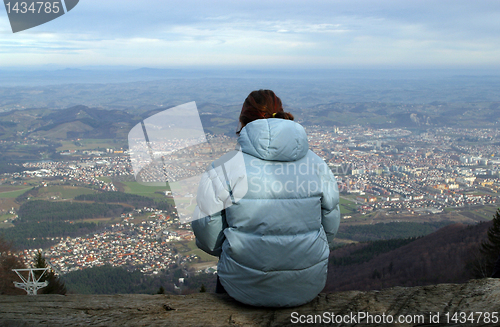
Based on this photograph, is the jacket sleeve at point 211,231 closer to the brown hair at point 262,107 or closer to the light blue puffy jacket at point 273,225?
the light blue puffy jacket at point 273,225

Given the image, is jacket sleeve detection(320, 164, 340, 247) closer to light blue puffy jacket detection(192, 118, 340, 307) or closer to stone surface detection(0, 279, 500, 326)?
light blue puffy jacket detection(192, 118, 340, 307)

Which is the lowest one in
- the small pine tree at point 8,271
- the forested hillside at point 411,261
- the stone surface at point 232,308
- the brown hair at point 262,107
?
the forested hillside at point 411,261

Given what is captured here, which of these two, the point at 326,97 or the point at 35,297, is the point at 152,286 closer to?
the point at 35,297

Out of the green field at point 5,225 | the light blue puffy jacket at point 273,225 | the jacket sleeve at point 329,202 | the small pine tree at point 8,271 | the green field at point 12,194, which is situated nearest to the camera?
the light blue puffy jacket at point 273,225

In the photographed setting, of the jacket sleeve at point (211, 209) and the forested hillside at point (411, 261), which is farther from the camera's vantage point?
the forested hillside at point (411, 261)

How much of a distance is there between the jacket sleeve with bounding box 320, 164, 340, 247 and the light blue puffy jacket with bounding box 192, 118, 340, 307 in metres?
0.06

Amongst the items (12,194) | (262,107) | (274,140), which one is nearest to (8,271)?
(262,107)

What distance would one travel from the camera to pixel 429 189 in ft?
123

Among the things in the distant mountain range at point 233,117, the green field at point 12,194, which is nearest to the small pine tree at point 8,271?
the distant mountain range at point 233,117

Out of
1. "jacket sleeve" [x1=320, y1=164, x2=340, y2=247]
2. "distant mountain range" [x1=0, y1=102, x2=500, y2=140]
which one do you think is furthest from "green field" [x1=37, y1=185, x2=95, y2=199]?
"jacket sleeve" [x1=320, y1=164, x2=340, y2=247]

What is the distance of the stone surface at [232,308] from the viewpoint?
167 cm

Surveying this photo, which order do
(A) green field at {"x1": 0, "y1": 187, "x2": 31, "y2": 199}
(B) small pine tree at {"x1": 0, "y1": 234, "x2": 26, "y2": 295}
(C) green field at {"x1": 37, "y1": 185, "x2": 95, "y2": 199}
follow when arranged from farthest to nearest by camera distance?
(C) green field at {"x1": 37, "y1": 185, "x2": 95, "y2": 199} → (A) green field at {"x1": 0, "y1": 187, "x2": 31, "y2": 199} → (B) small pine tree at {"x1": 0, "y1": 234, "x2": 26, "y2": 295}

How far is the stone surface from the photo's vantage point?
5.49 ft

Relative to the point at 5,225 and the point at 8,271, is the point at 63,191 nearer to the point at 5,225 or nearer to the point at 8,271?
the point at 5,225
